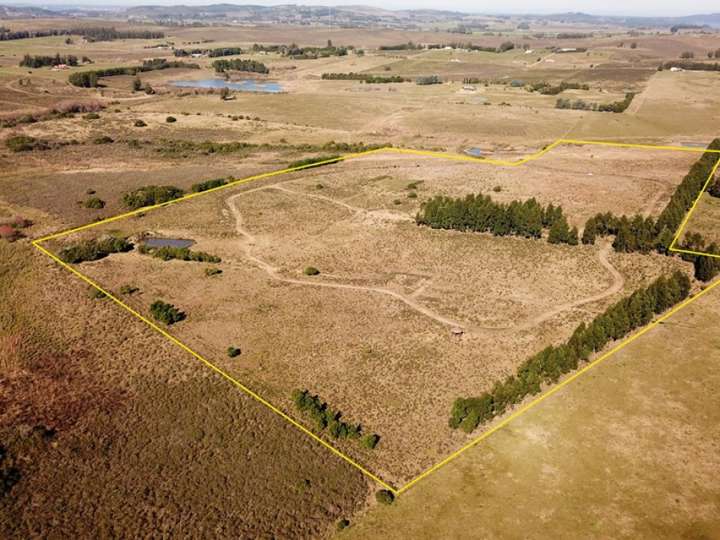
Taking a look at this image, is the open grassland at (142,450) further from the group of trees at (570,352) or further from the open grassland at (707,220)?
the open grassland at (707,220)

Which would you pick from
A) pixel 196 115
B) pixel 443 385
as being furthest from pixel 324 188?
pixel 196 115

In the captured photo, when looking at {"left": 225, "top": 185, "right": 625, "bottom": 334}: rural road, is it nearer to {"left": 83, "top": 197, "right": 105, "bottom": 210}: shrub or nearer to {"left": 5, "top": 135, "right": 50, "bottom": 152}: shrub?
{"left": 83, "top": 197, "right": 105, "bottom": 210}: shrub

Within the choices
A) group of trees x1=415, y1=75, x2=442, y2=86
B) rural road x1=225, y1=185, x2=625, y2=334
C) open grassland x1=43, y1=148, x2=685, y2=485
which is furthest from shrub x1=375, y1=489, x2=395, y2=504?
group of trees x1=415, y1=75, x2=442, y2=86

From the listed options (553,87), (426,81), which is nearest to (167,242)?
(426,81)

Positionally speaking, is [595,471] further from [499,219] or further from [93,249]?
[93,249]

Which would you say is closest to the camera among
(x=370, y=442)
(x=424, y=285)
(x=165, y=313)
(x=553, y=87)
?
(x=370, y=442)

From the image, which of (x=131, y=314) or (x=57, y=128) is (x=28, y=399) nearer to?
(x=131, y=314)
